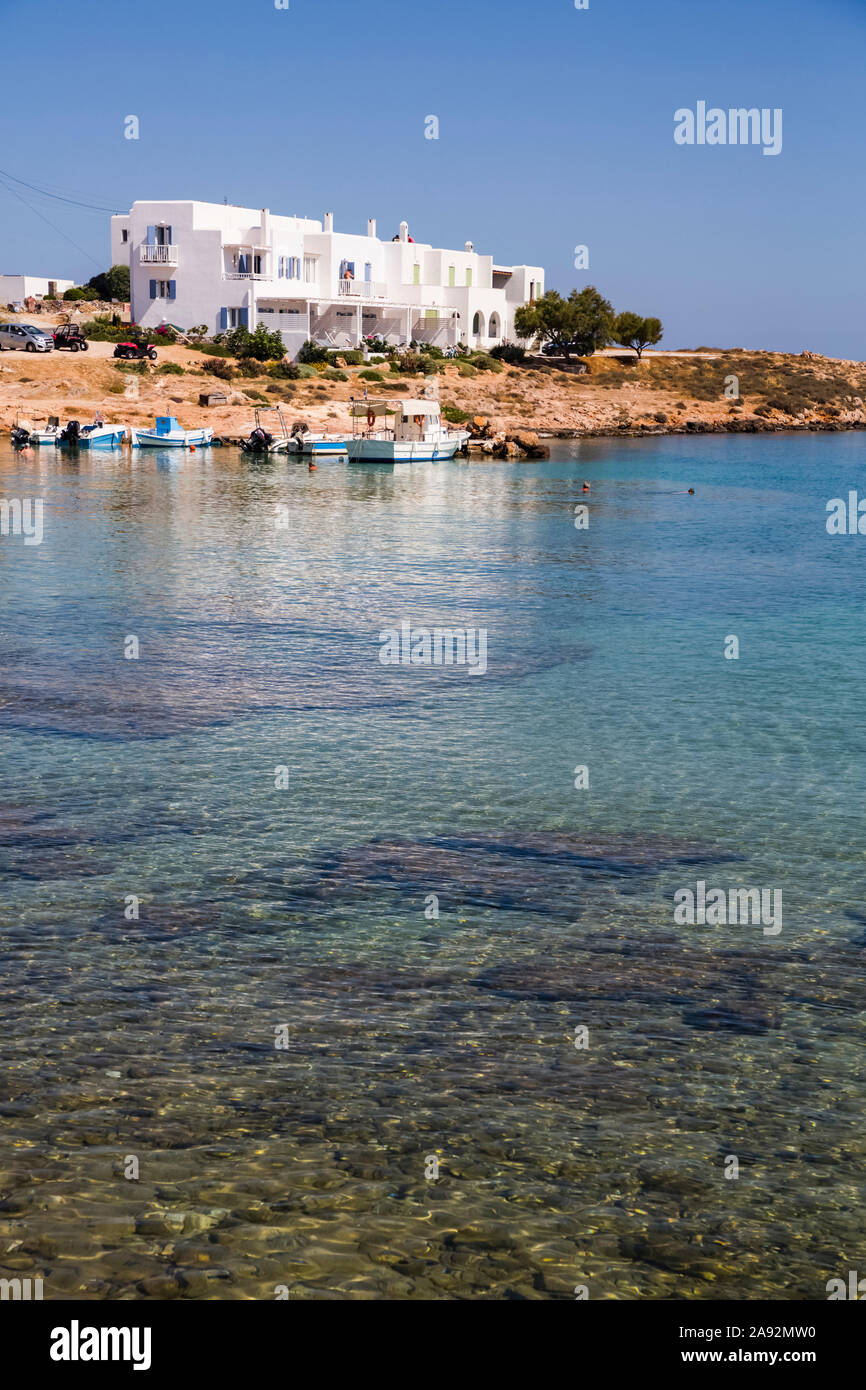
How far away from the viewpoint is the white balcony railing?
94938mm

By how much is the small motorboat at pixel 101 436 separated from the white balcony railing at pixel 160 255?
80.0 ft

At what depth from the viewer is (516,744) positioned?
1892cm

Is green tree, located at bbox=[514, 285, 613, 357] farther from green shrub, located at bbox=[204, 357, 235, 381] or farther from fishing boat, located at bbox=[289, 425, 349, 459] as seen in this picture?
fishing boat, located at bbox=[289, 425, 349, 459]

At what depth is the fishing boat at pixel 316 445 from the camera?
249 feet

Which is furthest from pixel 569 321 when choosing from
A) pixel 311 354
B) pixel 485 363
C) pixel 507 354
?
pixel 311 354

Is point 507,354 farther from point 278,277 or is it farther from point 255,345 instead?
point 255,345

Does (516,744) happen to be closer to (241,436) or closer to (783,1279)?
(783,1279)

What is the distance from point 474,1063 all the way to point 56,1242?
11.2 ft

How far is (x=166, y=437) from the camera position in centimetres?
7531

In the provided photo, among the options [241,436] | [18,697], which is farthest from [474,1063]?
[241,436]

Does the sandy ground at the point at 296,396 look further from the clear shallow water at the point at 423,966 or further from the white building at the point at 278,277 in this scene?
the clear shallow water at the point at 423,966

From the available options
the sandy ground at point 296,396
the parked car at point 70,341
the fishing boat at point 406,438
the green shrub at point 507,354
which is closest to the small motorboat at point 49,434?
the sandy ground at point 296,396

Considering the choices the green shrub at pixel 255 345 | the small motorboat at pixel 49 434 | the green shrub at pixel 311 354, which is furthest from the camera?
the green shrub at pixel 311 354

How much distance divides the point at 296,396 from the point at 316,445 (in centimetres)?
1236
